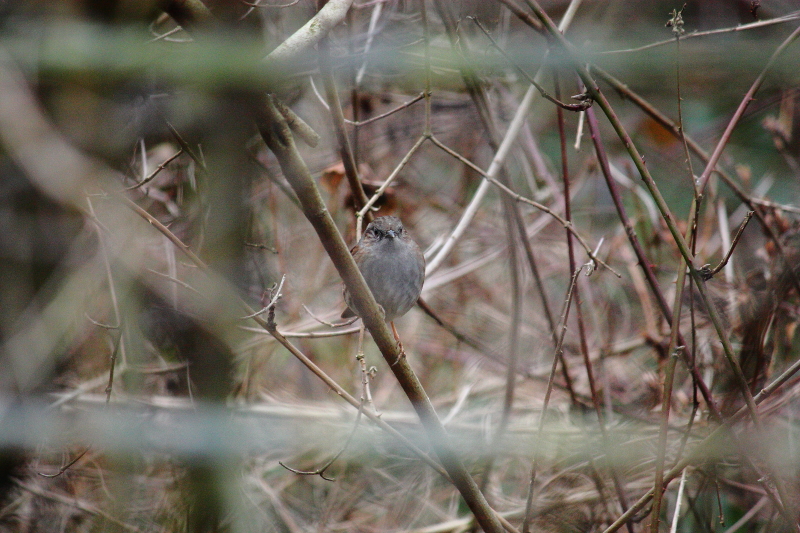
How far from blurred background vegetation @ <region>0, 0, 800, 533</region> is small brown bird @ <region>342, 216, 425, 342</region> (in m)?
0.15

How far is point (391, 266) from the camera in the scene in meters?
2.27

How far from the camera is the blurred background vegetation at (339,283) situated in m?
0.75

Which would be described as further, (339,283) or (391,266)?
(339,283)

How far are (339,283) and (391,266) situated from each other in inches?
34.5

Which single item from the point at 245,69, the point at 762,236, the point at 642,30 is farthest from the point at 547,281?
the point at 245,69

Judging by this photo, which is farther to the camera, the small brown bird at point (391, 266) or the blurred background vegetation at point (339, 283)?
the small brown bird at point (391, 266)

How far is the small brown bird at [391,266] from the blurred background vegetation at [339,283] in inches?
5.8

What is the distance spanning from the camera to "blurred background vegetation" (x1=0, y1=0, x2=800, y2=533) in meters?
0.75

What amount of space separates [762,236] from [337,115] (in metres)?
1.91

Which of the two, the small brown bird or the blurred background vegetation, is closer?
the blurred background vegetation

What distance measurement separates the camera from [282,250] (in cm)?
269

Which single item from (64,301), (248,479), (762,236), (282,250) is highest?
(762,236)

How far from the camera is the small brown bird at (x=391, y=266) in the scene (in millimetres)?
2279

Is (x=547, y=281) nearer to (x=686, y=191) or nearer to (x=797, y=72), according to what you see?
(x=686, y=191)
